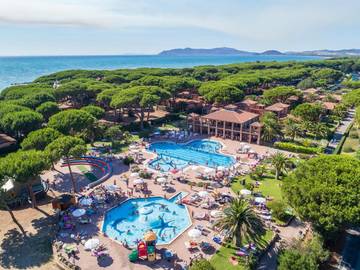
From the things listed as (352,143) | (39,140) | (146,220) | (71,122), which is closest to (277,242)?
(146,220)

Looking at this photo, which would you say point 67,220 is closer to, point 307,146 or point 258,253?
point 258,253

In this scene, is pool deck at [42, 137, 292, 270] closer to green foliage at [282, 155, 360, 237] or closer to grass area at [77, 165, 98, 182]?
grass area at [77, 165, 98, 182]

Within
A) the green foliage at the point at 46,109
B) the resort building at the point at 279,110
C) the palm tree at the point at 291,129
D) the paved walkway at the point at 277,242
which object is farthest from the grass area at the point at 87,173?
the resort building at the point at 279,110

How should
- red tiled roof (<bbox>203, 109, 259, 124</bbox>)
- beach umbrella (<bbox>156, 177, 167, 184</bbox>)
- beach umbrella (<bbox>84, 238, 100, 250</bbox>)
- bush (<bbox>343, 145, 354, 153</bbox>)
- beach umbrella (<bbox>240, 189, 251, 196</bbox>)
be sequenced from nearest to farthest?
beach umbrella (<bbox>84, 238, 100, 250</bbox>) < beach umbrella (<bbox>240, 189, 251, 196</bbox>) < beach umbrella (<bbox>156, 177, 167, 184</bbox>) < bush (<bbox>343, 145, 354, 153</bbox>) < red tiled roof (<bbox>203, 109, 259, 124</bbox>)

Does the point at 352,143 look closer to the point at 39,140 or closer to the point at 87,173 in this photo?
the point at 87,173

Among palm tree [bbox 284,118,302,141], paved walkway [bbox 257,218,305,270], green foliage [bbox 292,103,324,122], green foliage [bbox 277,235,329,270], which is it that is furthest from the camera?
green foliage [bbox 292,103,324,122]

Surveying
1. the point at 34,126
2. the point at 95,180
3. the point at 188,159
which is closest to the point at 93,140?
the point at 34,126

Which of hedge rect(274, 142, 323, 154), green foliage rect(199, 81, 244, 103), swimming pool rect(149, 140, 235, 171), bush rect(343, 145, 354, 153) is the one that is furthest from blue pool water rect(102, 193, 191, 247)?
green foliage rect(199, 81, 244, 103)
